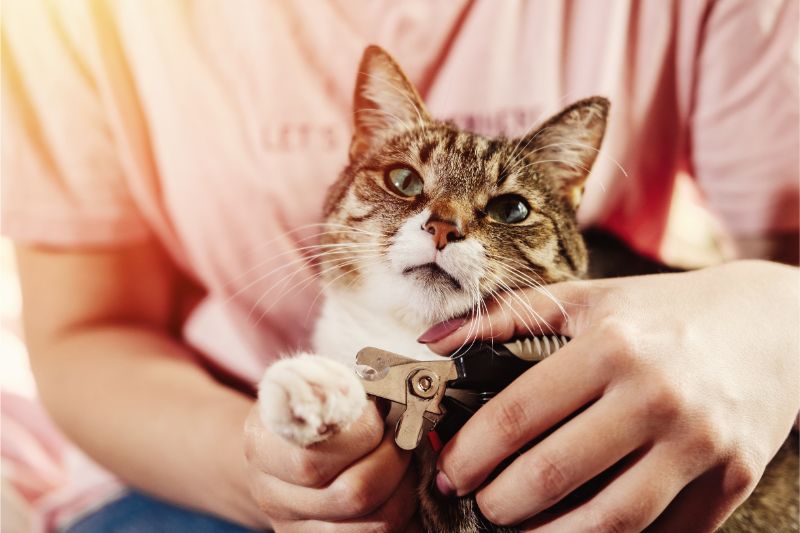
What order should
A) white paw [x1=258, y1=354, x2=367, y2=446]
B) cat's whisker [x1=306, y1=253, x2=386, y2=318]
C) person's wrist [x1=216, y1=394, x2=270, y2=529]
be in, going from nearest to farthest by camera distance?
1. white paw [x1=258, y1=354, x2=367, y2=446]
2. cat's whisker [x1=306, y1=253, x2=386, y2=318]
3. person's wrist [x1=216, y1=394, x2=270, y2=529]

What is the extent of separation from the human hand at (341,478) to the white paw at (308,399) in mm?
19

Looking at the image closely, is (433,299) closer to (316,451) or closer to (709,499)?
(316,451)

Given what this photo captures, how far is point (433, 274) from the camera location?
40 cm

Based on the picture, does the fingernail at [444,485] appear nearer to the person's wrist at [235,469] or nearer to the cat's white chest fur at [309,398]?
the cat's white chest fur at [309,398]

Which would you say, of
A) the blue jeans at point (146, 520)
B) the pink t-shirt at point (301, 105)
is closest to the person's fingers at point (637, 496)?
the pink t-shirt at point (301, 105)

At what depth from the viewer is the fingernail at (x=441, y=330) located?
0.40m

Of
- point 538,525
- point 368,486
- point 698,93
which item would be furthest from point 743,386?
point 698,93

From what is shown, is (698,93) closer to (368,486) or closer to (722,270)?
(722,270)

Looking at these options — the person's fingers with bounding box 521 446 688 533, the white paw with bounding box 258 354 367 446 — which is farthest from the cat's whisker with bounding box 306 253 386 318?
the person's fingers with bounding box 521 446 688 533

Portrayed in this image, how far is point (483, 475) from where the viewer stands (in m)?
0.38

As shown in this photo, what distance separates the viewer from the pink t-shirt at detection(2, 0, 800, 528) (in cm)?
60

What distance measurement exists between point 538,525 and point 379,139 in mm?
368

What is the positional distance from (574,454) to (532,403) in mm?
45

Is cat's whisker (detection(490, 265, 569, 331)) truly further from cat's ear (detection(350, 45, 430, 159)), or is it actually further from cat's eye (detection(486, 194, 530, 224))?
cat's ear (detection(350, 45, 430, 159))
